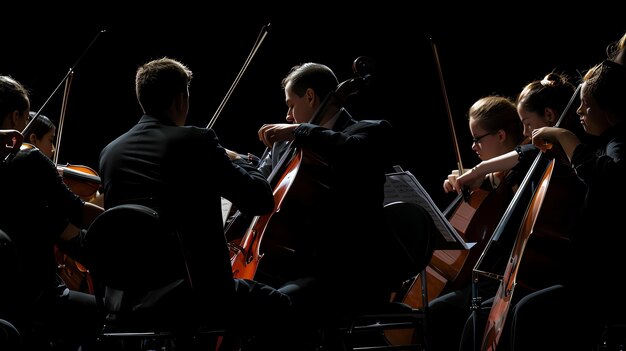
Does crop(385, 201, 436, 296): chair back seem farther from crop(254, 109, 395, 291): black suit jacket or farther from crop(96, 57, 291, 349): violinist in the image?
crop(96, 57, 291, 349): violinist

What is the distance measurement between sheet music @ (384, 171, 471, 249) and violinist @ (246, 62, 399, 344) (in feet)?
0.26

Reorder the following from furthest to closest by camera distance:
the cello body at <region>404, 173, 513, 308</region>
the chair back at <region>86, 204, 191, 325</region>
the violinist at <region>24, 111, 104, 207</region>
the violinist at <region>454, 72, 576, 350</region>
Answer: the violinist at <region>24, 111, 104, 207</region> < the cello body at <region>404, 173, 513, 308</region> < the violinist at <region>454, 72, 576, 350</region> < the chair back at <region>86, 204, 191, 325</region>

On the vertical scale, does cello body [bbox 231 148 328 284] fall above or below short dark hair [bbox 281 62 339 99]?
below

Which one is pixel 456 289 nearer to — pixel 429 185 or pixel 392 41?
pixel 429 185

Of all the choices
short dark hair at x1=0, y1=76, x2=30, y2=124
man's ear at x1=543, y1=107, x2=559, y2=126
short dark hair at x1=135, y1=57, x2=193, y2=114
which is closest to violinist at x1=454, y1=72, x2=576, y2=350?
man's ear at x1=543, y1=107, x2=559, y2=126

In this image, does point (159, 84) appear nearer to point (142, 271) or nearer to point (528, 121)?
point (142, 271)

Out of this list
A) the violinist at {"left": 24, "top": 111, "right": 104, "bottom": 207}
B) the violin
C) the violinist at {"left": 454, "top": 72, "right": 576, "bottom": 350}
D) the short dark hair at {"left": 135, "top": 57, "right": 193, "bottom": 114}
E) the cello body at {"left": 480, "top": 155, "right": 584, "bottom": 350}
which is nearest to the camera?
the cello body at {"left": 480, "top": 155, "right": 584, "bottom": 350}

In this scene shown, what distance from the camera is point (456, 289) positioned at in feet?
8.52

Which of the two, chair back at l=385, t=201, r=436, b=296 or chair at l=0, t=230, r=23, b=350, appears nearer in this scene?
chair at l=0, t=230, r=23, b=350

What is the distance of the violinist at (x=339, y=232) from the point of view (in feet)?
6.93

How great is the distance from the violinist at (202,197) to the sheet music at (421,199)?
55cm

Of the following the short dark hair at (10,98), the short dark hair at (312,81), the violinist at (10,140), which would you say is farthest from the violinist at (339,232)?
the short dark hair at (10,98)

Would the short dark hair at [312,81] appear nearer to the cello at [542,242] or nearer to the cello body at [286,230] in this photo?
the cello body at [286,230]

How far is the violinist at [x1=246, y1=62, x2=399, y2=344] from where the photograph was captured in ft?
6.93
